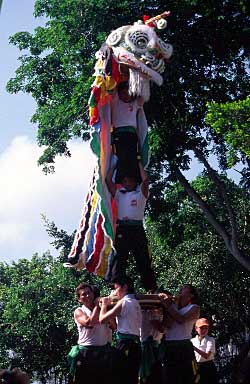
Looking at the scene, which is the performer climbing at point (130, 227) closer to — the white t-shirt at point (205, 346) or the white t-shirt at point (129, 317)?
the white t-shirt at point (129, 317)

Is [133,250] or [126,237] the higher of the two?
[126,237]

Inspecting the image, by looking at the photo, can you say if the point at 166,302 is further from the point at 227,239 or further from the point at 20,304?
the point at 20,304

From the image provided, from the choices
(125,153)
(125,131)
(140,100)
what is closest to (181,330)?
(125,153)

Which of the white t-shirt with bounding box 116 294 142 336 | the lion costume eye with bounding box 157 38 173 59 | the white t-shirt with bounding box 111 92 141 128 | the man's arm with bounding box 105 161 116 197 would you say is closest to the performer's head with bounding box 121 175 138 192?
the man's arm with bounding box 105 161 116 197

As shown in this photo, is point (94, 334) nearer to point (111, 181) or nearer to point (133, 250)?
point (133, 250)

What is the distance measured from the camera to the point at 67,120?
19859 millimetres

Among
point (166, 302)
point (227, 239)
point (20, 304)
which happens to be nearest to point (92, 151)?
point (166, 302)

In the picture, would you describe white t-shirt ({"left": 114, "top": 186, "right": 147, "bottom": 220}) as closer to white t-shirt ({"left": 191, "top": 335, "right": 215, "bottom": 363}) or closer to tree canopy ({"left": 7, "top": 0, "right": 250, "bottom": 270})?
white t-shirt ({"left": 191, "top": 335, "right": 215, "bottom": 363})

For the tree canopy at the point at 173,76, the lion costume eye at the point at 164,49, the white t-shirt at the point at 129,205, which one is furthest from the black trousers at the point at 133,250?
the tree canopy at the point at 173,76

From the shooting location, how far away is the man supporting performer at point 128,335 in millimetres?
8344

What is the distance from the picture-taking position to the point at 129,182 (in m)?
9.30

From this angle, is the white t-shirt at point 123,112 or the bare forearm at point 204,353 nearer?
the white t-shirt at point 123,112

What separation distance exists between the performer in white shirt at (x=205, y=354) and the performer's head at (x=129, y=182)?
208cm

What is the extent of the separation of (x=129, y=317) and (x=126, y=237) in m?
1.09
